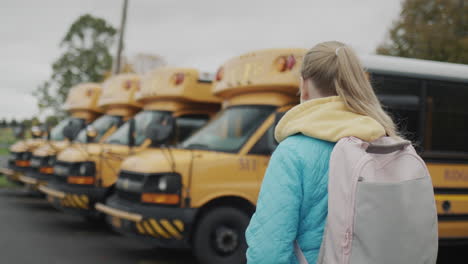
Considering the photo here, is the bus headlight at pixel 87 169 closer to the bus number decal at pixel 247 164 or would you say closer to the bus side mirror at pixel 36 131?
the bus number decal at pixel 247 164

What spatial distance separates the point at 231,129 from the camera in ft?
22.6

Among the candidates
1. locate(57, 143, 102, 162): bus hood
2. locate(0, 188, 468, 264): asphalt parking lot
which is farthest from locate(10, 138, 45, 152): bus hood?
locate(57, 143, 102, 162): bus hood

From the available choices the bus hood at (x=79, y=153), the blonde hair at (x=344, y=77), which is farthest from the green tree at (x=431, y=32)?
the blonde hair at (x=344, y=77)

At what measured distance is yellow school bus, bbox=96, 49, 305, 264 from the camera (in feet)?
20.4

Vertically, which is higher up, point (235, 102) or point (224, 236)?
point (235, 102)

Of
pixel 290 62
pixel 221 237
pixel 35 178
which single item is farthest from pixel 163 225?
pixel 35 178

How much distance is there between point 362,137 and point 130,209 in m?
4.96

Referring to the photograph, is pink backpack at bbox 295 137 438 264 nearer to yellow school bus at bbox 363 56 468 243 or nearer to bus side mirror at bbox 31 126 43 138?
yellow school bus at bbox 363 56 468 243

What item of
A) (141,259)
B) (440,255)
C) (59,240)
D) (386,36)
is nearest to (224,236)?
(141,259)

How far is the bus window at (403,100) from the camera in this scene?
643 centimetres

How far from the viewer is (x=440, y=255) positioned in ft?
28.1

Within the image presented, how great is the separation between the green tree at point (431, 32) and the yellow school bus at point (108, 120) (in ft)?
46.4

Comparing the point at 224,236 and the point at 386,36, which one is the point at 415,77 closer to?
the point at 224,236

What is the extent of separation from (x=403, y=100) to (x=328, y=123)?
4.85 meters
